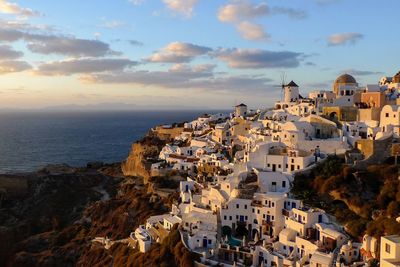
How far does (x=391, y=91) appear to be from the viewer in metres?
47.3

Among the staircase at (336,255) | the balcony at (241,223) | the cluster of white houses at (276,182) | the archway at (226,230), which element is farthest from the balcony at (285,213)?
the staircase at (336,255)

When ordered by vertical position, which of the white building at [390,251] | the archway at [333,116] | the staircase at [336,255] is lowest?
the staircase at [336,255]

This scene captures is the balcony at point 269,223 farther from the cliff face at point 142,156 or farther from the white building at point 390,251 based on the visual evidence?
the cliff face at point 142,156

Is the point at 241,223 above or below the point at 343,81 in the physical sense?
below

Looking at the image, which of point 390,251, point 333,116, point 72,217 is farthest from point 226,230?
point 72,217

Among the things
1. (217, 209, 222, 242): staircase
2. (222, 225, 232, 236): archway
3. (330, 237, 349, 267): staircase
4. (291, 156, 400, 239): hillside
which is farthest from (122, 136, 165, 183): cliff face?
(330, 237, 349, 267): staircase

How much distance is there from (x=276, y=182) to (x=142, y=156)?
30566 millimetres

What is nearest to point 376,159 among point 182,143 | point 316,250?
point 316,250

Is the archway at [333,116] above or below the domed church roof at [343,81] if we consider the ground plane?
below

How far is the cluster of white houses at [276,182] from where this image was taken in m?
28.5

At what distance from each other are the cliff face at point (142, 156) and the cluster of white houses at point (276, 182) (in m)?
5.01

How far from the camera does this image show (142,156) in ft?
206

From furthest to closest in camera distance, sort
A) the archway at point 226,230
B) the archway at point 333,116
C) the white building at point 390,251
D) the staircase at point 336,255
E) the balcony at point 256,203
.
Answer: the archway at point 333,116 → the archway at point 226,230 → the balcony at point 256,203 → the staircase at point 336,255 → the white building at point 390,251

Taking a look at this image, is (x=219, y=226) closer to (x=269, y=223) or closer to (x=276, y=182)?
(x=269, y=223)
